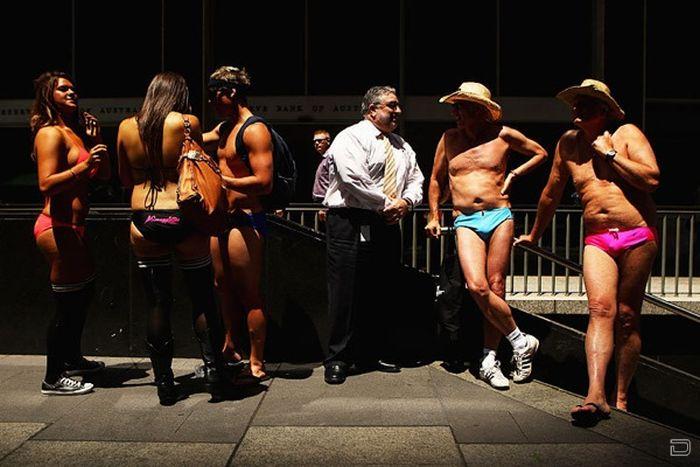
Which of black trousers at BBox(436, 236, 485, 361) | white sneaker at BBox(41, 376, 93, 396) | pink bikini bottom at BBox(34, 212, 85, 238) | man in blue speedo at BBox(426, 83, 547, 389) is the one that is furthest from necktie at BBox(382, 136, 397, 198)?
white sneaker at BBox(41, 376, 93, 396)

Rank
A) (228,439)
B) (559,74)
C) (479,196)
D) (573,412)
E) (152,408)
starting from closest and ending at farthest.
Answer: (228,439)
(573,412)
(152,408)
(479,196)
(559,74)

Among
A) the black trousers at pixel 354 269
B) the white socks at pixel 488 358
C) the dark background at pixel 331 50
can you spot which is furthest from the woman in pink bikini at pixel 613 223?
the dark background at pixel 331 50

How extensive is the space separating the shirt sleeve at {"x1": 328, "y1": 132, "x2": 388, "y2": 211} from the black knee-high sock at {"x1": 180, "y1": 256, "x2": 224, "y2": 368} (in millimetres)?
1180

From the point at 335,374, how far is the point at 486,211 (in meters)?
1.63

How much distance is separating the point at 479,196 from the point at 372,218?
2.66 feet

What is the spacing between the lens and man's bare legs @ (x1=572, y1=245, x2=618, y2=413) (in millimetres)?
4660

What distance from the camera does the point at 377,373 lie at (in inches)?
234

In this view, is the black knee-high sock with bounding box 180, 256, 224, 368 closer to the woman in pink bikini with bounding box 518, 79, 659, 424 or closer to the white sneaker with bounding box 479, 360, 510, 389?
the white sneaker with bounding box 479, 360, 510, 389

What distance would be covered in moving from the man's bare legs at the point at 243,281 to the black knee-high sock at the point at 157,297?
0.61m

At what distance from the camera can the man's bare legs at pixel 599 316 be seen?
4660mm

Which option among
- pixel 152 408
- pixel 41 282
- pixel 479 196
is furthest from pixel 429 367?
pixel 41 282

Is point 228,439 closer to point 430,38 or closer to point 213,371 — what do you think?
point 213,371

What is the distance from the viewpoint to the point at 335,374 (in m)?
5.63

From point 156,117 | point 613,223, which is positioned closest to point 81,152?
point 156,117
